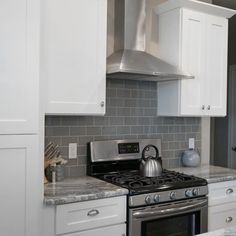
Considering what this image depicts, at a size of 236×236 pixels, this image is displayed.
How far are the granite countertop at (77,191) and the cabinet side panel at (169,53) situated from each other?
1.01 meters

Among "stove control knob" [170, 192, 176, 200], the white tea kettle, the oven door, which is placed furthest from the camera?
the white tea kettle

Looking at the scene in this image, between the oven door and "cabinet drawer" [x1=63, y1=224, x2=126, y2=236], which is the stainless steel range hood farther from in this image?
"cabinet drawer" [x1=63, y1=224, x2=126, y2=236]

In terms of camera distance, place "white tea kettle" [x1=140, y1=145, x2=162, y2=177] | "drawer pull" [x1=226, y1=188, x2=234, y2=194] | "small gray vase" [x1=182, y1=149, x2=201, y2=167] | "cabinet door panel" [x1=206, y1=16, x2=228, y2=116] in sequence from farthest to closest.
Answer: "small gray vase" [x1=182, y1=149, x2=201, y2=167] → "cabinet door panel" [x1=206, y1=16, x2=228, y2=116] → "drawer pull" [x1=226, y1=188, x2=234, y2=194] → "white tea kettle" [x1=140, y1=145, x2=162, y2=177]

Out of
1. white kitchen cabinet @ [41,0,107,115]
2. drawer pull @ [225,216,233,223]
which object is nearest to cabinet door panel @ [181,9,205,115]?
white kitchen cabinet @ [41,0,107,115]

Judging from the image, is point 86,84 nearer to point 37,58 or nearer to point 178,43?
point 37,58

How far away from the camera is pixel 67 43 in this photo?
2.32 m

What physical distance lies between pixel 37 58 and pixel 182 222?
1664 millimetres

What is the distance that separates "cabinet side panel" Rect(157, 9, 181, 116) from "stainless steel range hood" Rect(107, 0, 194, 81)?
179 millimetres

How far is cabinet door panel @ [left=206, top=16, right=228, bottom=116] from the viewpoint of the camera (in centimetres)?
308

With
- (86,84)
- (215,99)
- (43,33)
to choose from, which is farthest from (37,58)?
(215,99)

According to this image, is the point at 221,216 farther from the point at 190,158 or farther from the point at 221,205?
the point at 190,158

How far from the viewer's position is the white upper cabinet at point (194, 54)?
2930mm

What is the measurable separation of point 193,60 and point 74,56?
46.9 inches

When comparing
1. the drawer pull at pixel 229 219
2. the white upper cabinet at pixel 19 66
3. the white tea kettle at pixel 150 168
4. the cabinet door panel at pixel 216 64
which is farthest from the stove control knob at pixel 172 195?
the white upper cabinet at pixel 19 66
